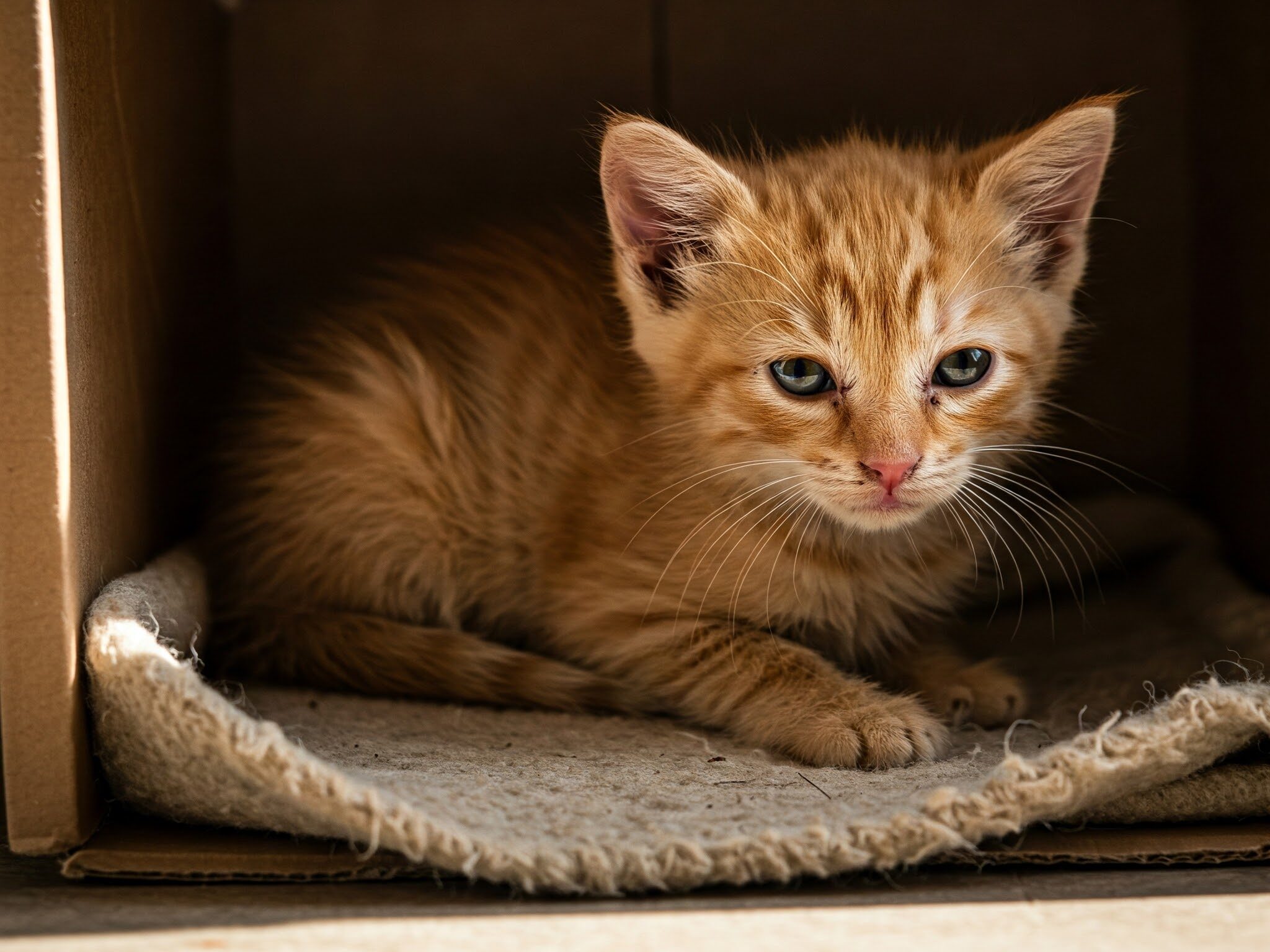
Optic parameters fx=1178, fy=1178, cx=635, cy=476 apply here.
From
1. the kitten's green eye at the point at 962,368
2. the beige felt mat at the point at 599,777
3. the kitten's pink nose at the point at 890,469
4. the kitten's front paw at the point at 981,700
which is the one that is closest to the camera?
the beige felt mat at the point at 599,777

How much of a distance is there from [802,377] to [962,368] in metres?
0.20

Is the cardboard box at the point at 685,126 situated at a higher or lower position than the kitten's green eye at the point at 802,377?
higher

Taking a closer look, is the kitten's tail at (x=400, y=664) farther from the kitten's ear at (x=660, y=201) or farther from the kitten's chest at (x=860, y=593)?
the kitten's ear at (x=660, y=201)

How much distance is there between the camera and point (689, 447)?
1.60m

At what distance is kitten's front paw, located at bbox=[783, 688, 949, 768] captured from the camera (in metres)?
1.34

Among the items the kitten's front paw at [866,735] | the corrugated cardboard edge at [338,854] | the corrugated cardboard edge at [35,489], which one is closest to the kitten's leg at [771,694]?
the kitten's front paw at [866,735]

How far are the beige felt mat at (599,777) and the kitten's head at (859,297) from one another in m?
0.35

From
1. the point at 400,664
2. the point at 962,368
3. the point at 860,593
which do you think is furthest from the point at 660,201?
the point at 400,664

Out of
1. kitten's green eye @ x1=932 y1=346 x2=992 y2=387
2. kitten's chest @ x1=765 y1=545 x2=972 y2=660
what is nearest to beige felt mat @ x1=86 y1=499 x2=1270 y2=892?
kitten's chest @ x1=765 y1=545 x2=972 y2=660

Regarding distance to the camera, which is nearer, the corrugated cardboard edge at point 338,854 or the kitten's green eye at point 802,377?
the corrugated cardboard edge at point 338,854

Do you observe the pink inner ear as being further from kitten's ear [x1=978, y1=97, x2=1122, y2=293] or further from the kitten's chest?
the kitten's chest

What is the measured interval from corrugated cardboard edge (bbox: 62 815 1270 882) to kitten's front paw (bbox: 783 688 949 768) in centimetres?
18

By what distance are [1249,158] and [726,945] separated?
1.46 metres

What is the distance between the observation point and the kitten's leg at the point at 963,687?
1536 mm
